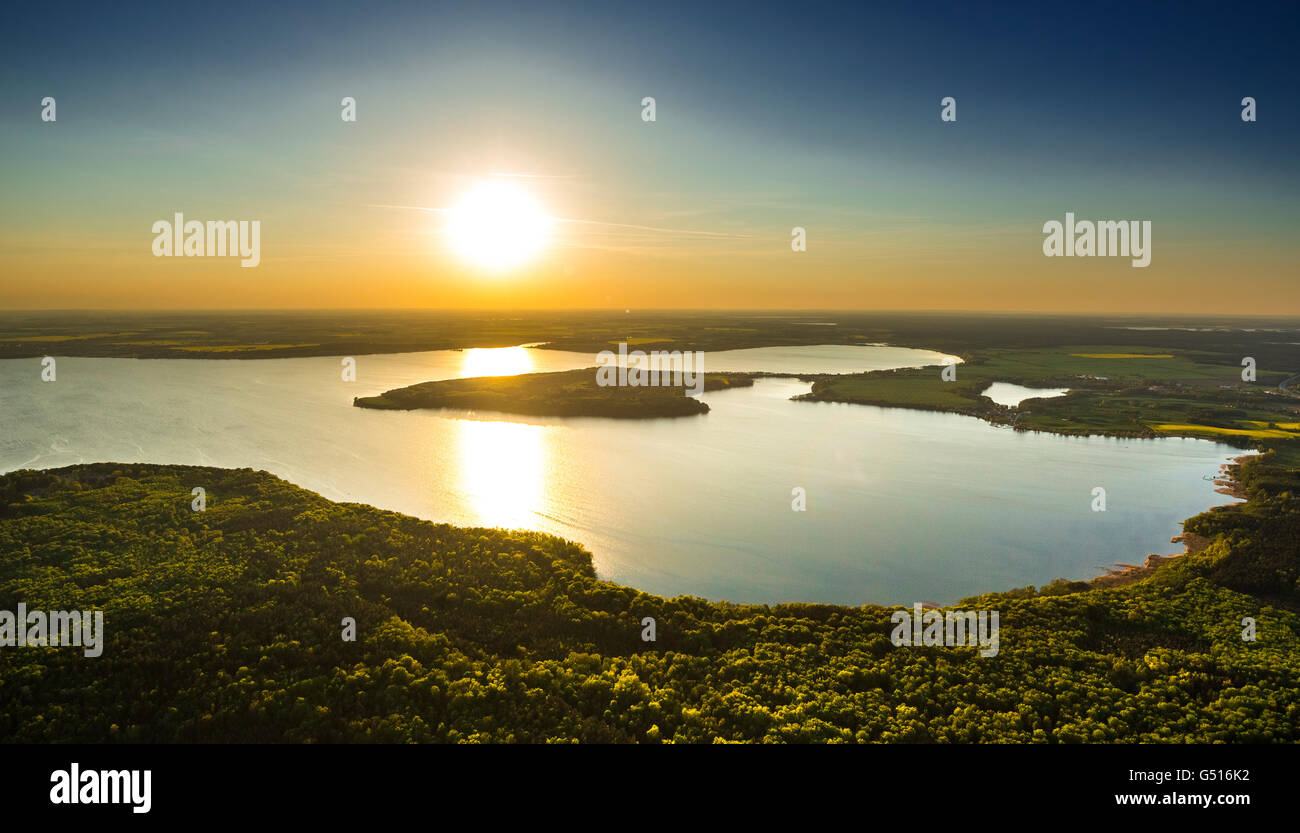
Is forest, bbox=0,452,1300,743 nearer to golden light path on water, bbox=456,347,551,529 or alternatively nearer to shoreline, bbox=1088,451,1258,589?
shoreline, bbox=1088,451,1258,589

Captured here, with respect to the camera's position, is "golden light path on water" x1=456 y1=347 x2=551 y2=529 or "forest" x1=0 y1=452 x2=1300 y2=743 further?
"golden light path on water" x1=456 y1=347 x2=551 y2=529

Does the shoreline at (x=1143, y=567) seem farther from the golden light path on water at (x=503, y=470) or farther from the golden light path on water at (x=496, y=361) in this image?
the golden light path on water at (x=496, y=361)

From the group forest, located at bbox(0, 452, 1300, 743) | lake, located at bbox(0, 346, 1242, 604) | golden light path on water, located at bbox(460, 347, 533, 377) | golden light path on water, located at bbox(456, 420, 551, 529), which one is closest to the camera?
forest, located at bbox(0, 452, 1300, 743)

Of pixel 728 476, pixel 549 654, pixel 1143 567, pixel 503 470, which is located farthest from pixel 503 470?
pixel 1143 567

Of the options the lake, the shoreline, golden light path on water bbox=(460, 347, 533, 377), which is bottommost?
the shoreline

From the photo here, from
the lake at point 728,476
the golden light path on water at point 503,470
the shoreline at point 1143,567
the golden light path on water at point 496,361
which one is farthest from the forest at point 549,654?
the golden light path on water at point 496,361

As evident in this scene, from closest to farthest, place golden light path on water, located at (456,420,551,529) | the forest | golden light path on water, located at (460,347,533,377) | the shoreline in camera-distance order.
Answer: the forest, the shoreline, golden light path on water, located at (456,420,551,529), golden light path on water, located at (460,347,533,377)

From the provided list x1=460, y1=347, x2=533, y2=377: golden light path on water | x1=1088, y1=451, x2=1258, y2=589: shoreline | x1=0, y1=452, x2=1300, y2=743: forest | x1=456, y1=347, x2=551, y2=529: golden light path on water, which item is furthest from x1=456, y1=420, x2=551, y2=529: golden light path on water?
x1=460, y1=347, x2=533, y2=377: golden light path on water
